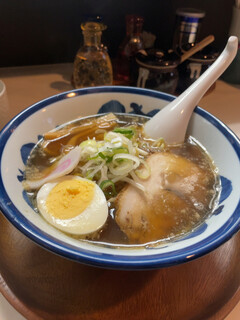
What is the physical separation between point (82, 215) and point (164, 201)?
0.27 m

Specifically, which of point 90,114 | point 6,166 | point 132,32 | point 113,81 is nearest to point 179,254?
point 6,166

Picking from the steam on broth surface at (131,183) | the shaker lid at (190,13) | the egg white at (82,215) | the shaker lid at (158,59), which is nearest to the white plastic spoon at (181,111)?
the steam on broth surface at (131,183)

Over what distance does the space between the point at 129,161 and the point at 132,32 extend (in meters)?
1.07

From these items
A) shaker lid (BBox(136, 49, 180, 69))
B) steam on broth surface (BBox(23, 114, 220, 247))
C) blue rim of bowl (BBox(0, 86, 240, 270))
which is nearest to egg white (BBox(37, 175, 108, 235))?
steam on broth surface (BBox(23, 114, 220, 247))

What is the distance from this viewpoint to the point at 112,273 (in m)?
0.72

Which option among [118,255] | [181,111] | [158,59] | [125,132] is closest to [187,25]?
[158,59]

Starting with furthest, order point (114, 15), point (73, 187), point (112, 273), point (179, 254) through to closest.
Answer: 1. point (114, 15)
2. point (73, 187)
3. point (112, 273)
4. point (179, 254)

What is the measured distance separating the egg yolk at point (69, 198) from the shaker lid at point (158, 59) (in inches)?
32.6

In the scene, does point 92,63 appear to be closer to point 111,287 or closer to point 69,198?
point 69,198

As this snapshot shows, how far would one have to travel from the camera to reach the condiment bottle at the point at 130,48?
1649mm

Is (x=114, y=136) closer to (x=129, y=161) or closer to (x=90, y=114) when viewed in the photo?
(x=129, y=161)

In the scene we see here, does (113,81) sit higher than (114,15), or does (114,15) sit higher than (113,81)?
(114,15)

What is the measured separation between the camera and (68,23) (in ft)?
5.77

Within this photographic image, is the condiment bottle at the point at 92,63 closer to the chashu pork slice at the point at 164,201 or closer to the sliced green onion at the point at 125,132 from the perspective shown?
the sliced green onion at the point at 125,132
